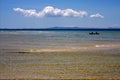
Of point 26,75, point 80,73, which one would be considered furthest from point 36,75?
point 80,73

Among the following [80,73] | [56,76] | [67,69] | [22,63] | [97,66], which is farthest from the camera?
[22,63]

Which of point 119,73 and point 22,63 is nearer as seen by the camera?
point 119,73

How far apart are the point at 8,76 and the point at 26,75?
48.6 inches

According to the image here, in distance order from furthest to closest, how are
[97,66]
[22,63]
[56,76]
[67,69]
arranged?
[22,63]
[97,66]
[67,69]
[56,76]

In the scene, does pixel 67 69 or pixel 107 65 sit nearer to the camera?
pixel 67 69

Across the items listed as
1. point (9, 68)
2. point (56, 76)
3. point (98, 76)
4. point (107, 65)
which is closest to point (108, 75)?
point (98, 76)

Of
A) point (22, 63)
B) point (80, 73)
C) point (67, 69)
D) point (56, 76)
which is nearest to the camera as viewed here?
point (56, 76)

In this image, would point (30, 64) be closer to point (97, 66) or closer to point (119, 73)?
point (97, 66)

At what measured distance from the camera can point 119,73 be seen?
22.5 m

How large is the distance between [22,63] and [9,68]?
3.08m

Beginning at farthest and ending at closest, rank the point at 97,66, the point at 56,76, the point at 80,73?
1. the point at 97,66
2. the point at 80,73
3. the point at 56,76

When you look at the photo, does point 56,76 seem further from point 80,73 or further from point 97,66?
point 97,66

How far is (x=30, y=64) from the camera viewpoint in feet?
91.0

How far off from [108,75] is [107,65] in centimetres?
526
